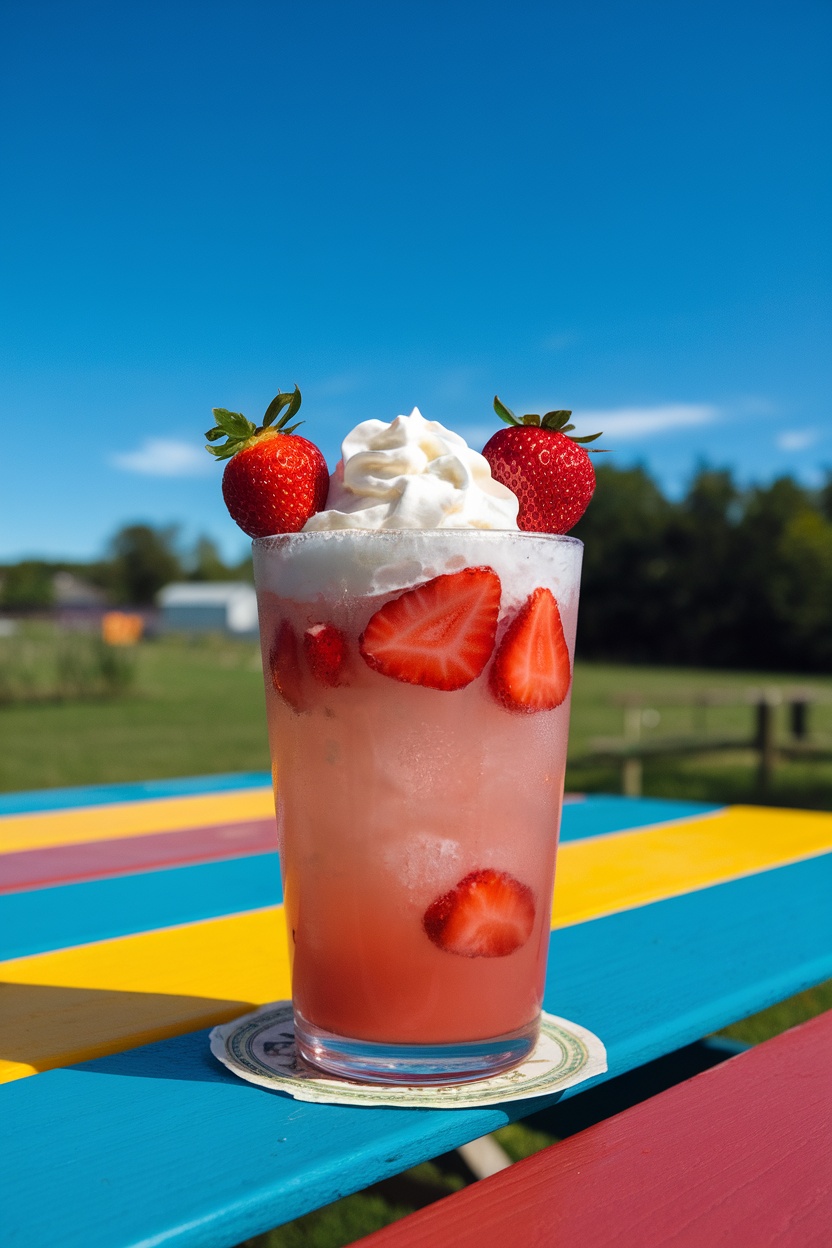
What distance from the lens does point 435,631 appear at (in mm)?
938

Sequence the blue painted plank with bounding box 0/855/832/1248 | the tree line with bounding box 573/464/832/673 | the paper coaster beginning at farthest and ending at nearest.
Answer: the tree line with bounding box 573/464/832/673
the paper coaster
the blue painted plank with bounding box 0/855/832/1248

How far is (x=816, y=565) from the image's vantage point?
36062mm

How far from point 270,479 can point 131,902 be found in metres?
0.77

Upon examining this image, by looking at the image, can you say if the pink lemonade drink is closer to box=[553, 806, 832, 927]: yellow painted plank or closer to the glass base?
the glass base

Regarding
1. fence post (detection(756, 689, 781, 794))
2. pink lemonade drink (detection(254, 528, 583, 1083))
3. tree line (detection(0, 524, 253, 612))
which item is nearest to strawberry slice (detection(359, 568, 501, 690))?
pink lemonade drink (detection(254, 528, 583, 1083))

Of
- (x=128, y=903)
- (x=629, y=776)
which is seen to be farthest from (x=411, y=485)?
(x=629, y=776)

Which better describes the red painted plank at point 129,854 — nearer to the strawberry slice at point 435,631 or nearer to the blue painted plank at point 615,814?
the blue painted plank at point 615,814

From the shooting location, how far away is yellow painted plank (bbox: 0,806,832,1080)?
100 centimetres

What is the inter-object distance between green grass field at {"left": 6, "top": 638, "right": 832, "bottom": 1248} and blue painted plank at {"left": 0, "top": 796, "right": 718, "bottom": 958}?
73 centimetres

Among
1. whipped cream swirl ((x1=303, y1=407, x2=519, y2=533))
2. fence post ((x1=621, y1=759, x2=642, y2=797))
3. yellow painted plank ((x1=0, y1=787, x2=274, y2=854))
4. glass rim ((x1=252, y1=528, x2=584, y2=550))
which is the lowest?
fence post ((x1=621, y1=759, x2=642, y2=797))

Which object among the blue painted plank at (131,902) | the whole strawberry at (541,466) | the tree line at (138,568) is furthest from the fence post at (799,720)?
the tree line at (138,568)

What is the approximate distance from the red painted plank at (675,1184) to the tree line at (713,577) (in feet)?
116

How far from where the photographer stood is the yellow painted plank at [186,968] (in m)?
1.00

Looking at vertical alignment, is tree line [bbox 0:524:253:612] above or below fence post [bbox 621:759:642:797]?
above
